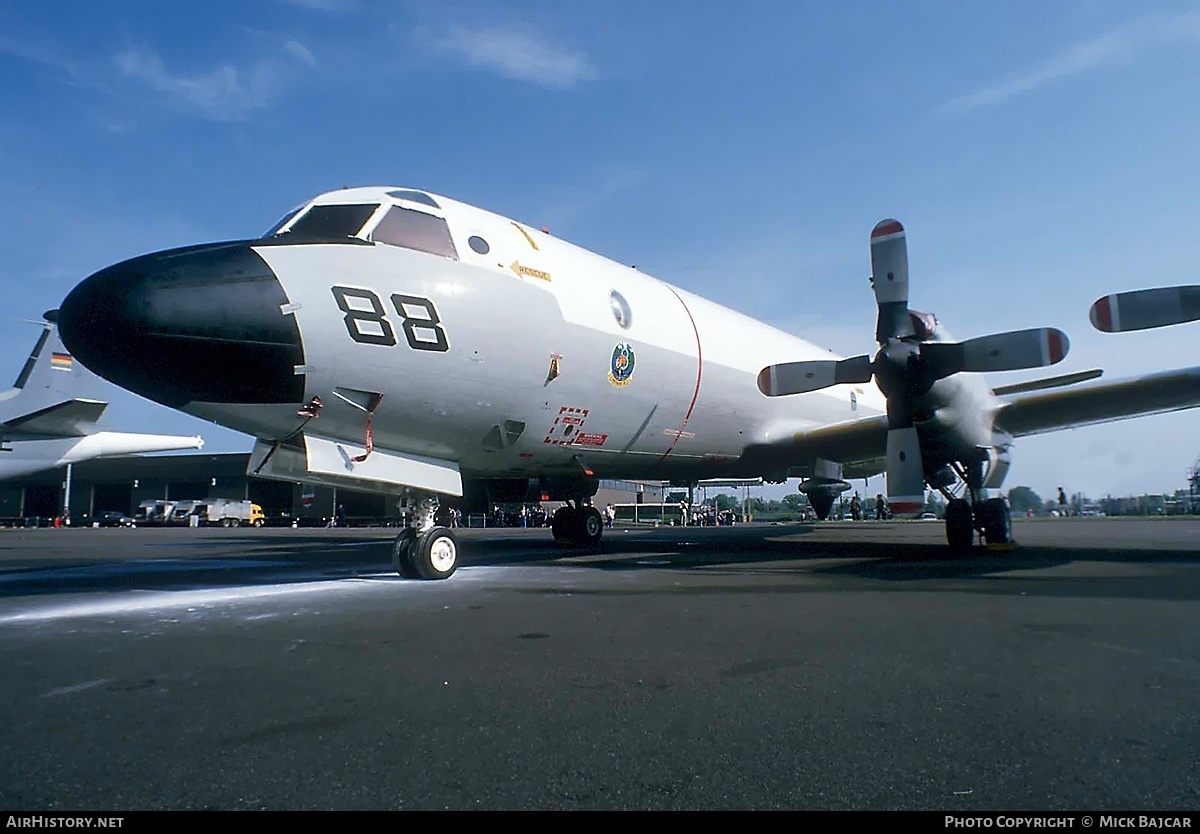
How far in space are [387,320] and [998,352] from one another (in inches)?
366

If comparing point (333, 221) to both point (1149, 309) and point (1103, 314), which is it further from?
point (1149, 309)

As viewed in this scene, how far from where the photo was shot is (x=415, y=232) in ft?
32.2

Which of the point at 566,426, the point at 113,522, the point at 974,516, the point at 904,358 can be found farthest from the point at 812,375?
the point at 113,522

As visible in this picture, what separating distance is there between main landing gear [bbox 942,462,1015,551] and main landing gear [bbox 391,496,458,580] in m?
9.13

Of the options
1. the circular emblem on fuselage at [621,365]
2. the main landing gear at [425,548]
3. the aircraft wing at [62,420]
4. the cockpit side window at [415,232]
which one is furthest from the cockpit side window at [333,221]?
the aircraft wing at [62,420]

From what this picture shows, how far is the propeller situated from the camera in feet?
39.7

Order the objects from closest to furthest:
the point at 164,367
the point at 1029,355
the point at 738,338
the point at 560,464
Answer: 1. the point at 164,367
2. the point at 1029,355
3. the point at 560,464
4. the point at 738,338

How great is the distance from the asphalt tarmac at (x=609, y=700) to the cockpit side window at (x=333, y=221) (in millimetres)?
4449

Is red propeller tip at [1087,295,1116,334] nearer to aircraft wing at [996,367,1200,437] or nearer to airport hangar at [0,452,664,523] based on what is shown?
aircraft wing at [996,367,1200,437]

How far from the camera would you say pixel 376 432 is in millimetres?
9648

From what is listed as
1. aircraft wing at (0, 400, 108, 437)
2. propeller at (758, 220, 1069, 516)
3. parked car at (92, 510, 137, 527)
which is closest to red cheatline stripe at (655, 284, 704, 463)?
propeller at (758, 220, 1069, 516)
